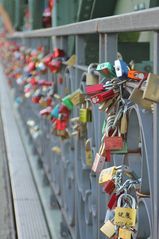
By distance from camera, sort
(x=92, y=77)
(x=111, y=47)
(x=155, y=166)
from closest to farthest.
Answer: (x=155, y=166) < (x=111, y=47) < (x=92, y=77)

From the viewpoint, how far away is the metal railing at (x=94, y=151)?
1.83 metres

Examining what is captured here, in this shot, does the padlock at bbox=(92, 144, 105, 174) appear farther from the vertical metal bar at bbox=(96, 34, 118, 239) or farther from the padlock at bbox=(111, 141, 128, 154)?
the vertical metal bar at bbox=(96, 34, 118, 239)

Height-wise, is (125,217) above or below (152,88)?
below

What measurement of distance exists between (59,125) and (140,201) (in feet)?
6.92

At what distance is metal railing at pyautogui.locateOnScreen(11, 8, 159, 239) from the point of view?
183 centimetres

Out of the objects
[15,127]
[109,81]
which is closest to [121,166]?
[109,81]

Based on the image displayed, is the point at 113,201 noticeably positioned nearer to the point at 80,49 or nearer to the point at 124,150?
the point at 124,150

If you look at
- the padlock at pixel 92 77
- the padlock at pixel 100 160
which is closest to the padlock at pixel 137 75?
the padlock at pixel 100 160

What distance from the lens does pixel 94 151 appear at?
9.33ft

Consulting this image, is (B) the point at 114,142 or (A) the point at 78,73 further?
(A) the point at 78,73

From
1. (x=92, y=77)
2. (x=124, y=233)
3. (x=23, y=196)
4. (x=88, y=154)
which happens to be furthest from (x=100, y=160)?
(x=23, y=196)

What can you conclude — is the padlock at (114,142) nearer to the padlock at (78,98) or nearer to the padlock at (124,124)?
the padlock at (124,124)

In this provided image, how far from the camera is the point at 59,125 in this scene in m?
4.06

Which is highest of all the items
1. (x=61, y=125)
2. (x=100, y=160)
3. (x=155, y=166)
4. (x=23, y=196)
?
(x=155, y=166)
